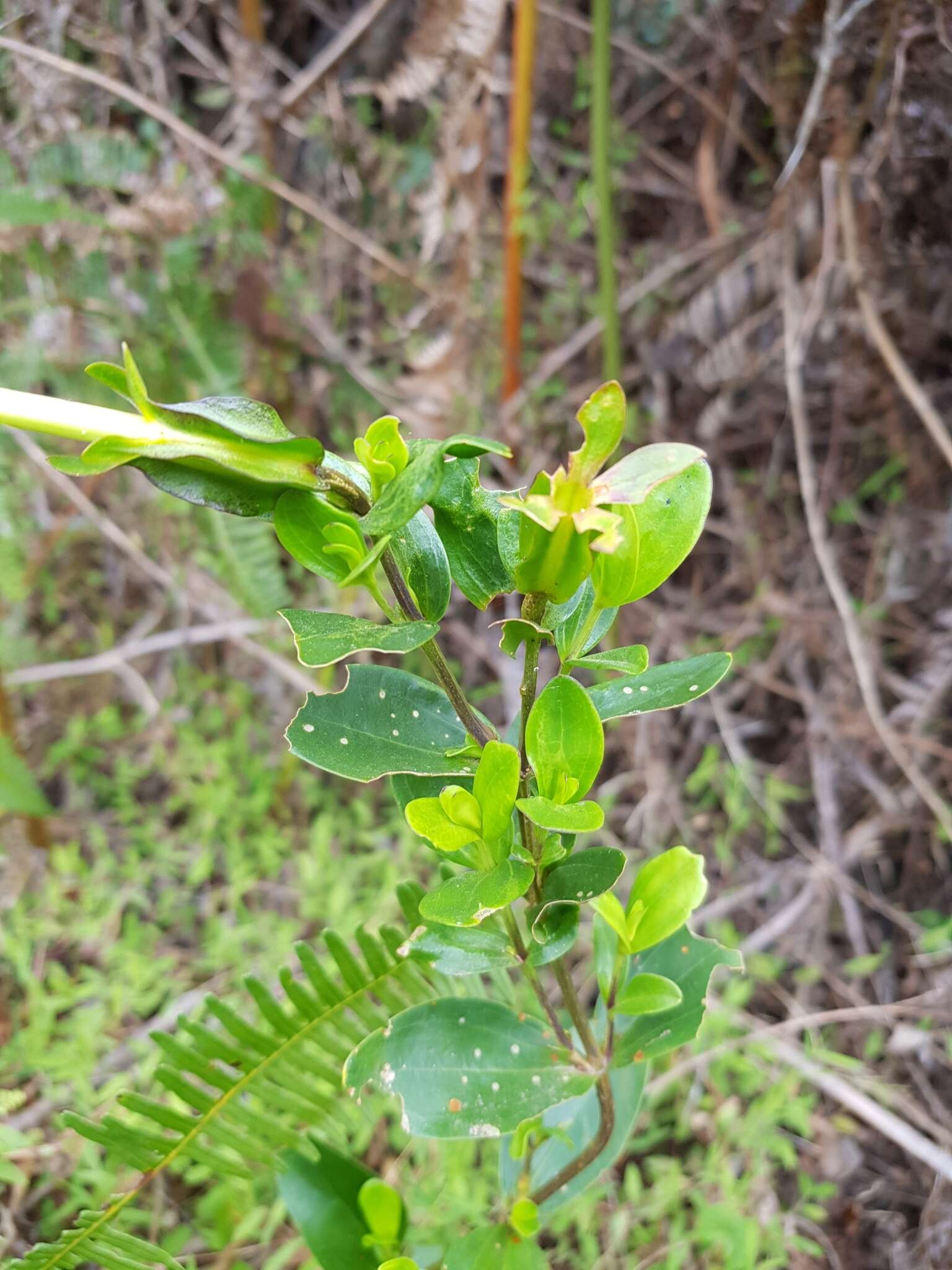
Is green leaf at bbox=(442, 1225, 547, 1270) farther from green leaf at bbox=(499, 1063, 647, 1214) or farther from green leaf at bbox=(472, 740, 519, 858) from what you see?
green leaf at bbox=(472, 740, 519, 858)

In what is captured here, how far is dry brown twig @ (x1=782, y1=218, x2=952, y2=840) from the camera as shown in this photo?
104cm

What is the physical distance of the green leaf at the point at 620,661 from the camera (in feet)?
1.05

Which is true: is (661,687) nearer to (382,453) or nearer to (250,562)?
(382,453)

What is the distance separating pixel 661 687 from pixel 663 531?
72 millimetres

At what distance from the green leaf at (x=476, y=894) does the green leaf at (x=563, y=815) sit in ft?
0.11

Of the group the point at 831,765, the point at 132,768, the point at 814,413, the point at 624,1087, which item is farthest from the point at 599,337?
the point at 624,1087

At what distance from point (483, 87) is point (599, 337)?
0.40 m

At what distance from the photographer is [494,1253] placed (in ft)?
1.47

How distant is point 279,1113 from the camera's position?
757 millimetres

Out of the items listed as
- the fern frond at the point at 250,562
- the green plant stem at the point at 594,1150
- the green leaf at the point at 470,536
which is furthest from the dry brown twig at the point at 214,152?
the green plant stem at the point at 594,1150

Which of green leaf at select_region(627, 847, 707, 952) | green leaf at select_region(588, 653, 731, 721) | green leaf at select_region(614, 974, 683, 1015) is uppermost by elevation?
green leaf at select_region(588, 653, 731, 721)

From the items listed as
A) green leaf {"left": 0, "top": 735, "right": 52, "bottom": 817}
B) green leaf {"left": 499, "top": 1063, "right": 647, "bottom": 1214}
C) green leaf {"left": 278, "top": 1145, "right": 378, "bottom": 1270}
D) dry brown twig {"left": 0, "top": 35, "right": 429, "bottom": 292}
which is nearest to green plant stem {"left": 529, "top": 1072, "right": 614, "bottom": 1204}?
green leaf {"left": 499, "top": 1063, "right": 647, "bottom": 1214}

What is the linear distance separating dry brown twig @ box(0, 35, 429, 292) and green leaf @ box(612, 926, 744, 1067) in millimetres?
1079

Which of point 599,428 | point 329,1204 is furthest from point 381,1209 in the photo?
point 599,428
